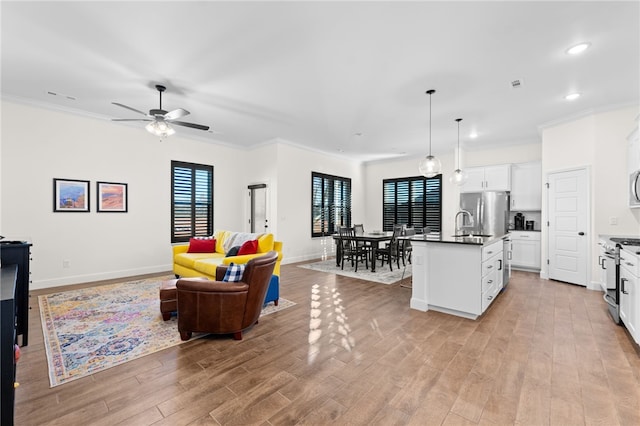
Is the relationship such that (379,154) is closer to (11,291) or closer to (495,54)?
(495,54)

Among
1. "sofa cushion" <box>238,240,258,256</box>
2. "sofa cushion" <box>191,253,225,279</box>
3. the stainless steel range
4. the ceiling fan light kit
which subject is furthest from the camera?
"sofa cushion" <box>238,240,258,256</box>

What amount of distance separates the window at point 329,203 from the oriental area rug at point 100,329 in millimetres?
4215

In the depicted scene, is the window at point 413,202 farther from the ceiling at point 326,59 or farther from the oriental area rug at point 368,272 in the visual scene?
the ceiling at point 326,59

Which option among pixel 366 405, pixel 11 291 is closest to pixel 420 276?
pixel 366 405

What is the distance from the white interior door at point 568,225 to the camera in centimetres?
486

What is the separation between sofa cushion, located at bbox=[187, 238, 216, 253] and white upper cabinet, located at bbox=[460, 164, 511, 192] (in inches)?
249

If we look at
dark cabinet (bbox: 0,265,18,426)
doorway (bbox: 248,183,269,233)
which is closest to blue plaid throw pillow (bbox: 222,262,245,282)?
dark cabinet (bbox: 0,265,18,426)

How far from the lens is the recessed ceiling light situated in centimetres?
295

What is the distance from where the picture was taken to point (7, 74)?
12.1 ft

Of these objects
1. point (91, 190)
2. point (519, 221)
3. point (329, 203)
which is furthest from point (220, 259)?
point (519, 221)

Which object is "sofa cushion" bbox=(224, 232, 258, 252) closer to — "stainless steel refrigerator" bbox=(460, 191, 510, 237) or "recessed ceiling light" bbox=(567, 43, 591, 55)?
"recessed ceiling light" bbox=(567, 43, 591, 55)

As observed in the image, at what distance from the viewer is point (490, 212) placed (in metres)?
6.59

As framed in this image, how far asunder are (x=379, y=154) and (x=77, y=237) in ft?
24.1

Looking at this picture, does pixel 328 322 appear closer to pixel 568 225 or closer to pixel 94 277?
pixel 94 277
